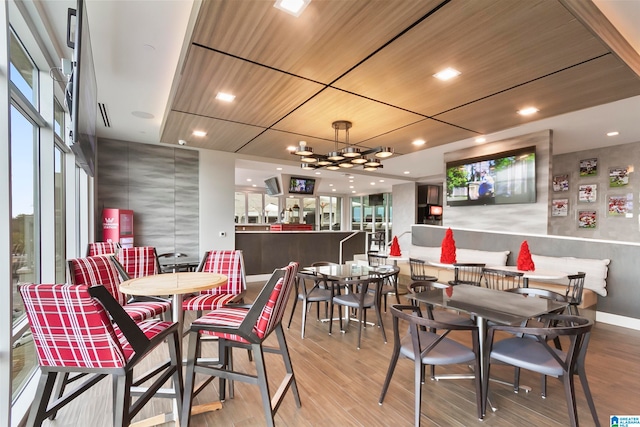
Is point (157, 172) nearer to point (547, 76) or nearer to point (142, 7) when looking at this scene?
point (142, 7)

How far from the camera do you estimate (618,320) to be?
4258 mm

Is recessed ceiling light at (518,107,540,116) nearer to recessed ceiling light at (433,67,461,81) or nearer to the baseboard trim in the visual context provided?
recessed ceiling light at (433,67,461,81)

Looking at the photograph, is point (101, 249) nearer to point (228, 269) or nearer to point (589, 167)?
point (228, 269)

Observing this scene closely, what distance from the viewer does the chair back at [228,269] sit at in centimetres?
329

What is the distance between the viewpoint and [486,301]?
2.58 m

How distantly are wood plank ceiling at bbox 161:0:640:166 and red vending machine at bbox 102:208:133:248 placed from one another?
2.12m

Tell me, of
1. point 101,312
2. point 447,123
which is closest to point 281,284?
point 101,312

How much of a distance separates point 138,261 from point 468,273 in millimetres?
5015

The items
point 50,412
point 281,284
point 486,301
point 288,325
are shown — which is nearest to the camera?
point 50,412

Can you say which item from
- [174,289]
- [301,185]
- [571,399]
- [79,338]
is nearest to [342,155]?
[174,289]

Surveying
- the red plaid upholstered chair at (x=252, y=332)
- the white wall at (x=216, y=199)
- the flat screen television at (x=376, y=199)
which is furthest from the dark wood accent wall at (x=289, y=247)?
the flat screen television at (x=376, y=199)

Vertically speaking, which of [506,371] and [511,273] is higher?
[511,273]

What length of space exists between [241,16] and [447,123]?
3401 mm

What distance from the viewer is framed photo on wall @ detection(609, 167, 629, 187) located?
5.93 m
